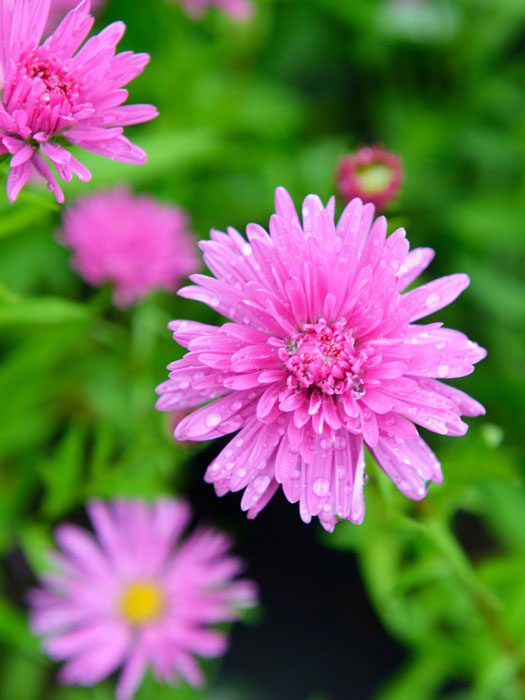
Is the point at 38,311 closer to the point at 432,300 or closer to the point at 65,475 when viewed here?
the point at 65,475

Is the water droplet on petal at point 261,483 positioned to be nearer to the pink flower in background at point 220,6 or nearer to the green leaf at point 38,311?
the green leaf at point 38,311

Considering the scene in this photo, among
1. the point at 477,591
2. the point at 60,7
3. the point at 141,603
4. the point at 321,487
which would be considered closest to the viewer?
the point at 321,487

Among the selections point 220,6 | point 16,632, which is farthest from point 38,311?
point 220,6

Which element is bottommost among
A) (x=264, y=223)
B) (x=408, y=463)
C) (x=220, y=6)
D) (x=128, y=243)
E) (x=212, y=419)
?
(x=408, y=463)

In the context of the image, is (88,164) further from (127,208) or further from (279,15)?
(279,15)

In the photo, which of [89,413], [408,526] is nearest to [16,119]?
[408,526]

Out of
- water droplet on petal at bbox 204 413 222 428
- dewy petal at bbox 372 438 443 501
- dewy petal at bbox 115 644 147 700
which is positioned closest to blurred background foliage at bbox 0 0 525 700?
dewy petal at bbox 115 644 147 700

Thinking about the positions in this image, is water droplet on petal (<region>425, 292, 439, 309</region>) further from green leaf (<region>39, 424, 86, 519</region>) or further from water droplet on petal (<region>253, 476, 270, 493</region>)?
green leaf (<region>39, 424, 86, 519</region>)
